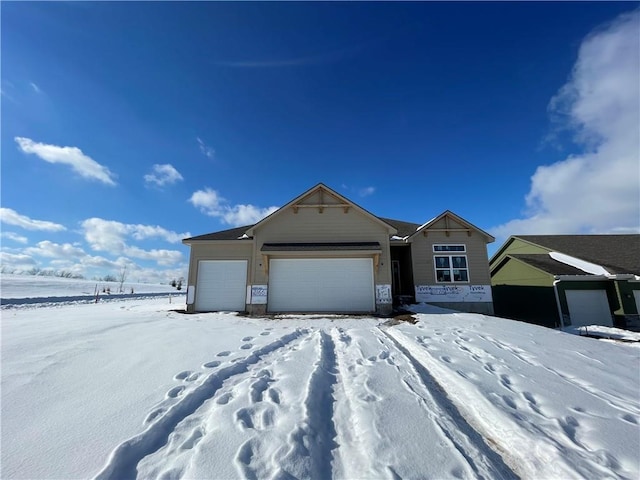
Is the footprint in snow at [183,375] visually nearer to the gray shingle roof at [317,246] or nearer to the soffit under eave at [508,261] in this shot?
the gray shingle roof at [317,246]

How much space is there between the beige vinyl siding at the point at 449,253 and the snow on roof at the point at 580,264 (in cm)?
605

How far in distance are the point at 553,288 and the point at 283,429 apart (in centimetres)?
→ 1714

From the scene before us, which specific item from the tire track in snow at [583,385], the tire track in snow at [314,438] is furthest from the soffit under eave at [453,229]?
the tire track in snow at [314,438]

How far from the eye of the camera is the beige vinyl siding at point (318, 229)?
12648 mm

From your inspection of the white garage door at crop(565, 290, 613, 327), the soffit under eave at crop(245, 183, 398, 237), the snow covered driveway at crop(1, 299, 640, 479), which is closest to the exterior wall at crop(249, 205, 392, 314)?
the soffit under eave at crop(245, 183, 398, 237)

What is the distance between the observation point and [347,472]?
2.13 metres

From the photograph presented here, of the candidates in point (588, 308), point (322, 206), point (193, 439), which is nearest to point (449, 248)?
point (322, 206)

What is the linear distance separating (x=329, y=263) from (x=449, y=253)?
257 inches

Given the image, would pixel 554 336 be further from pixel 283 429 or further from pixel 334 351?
pixel 283 429

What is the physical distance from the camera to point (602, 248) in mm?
17750

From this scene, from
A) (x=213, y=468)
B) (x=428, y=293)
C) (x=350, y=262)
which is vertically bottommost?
(x=213, y=468)

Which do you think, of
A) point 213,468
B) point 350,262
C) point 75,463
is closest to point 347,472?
point 213,468

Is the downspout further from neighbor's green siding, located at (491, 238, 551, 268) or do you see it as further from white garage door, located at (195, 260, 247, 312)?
white garage door, located at (195, 260, 247, 312)

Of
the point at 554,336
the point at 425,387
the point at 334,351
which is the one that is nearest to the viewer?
the point at 425,387
